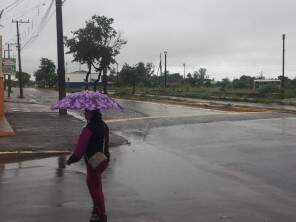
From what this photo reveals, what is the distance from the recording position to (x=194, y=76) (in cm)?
13288

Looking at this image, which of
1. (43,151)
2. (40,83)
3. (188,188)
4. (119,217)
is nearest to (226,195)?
(188,188)

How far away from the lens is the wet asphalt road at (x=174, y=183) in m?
7.93

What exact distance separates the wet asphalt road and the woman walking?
1.06ft

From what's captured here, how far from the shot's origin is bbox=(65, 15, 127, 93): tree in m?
59.7

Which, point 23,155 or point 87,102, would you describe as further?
point 23,155

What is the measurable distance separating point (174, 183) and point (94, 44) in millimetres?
50567

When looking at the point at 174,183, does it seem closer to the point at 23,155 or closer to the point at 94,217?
the point at 94,217

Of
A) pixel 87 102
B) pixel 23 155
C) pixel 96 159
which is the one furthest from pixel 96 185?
pixel 23 155

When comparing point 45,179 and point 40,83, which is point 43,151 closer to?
point 45,179

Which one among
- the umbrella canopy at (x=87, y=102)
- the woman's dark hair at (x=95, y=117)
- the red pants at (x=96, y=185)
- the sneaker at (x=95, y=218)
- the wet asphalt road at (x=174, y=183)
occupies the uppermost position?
the umbrella canopy at (x=87, y=102)

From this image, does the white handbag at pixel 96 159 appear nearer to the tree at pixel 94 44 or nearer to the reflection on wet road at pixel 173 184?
the reflection on wet road at pixel 173 184

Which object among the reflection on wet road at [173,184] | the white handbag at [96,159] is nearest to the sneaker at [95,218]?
the reflection on wet road at [173,184]

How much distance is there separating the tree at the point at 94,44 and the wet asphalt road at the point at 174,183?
43144mm

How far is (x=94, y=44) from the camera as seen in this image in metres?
59.8
